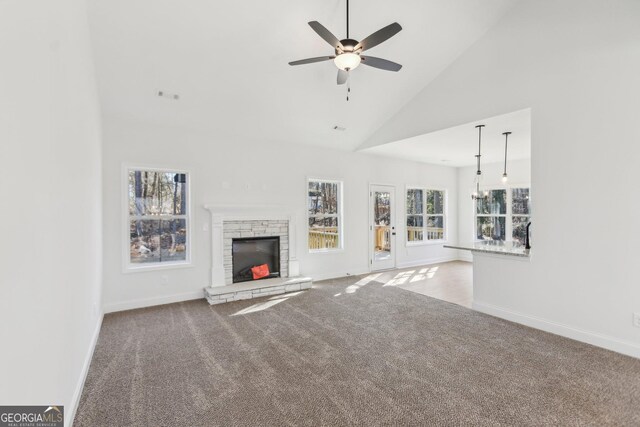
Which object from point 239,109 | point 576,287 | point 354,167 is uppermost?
point 239,109

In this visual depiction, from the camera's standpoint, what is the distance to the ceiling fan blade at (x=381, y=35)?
2.57m

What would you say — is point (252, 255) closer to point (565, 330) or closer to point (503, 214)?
point (565, 330)

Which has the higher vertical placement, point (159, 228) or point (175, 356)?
point (159, 228)

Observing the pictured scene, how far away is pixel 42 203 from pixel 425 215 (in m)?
7.98

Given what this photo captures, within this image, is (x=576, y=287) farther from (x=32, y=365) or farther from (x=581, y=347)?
(x=32, y=365)

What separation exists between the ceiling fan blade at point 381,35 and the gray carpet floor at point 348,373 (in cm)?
297

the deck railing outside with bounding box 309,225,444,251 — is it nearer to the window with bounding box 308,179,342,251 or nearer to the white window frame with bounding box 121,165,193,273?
the window with bounding box 308,179,342,251

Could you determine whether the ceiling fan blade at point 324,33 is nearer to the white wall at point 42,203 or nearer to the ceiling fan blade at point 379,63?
the ceiling fan blade at point 379,63

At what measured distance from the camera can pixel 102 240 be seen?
168 inches

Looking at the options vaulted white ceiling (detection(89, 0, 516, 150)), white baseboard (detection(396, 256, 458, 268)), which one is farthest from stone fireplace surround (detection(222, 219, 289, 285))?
white baseboard (detection(396, 256, 458, 268))

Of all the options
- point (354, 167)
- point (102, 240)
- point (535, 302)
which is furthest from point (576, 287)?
point (102, 240)

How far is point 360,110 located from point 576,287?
394 centimetres

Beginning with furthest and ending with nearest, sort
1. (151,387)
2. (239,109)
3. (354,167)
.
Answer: (354,167), (239,109), (151,387)

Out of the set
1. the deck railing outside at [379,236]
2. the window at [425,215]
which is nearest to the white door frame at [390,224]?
the deck railing outside at [379,236]
